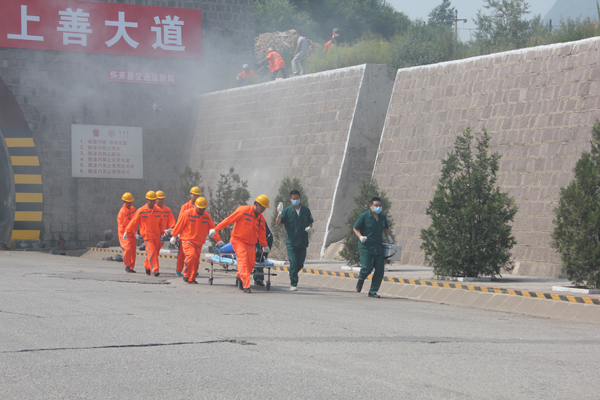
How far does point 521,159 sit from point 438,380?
11.8 metres

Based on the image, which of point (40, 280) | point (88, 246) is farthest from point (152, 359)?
point (88, 246)

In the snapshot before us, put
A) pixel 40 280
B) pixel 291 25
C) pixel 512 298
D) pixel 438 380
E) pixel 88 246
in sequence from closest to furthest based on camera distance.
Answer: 1. pixel 438 380
2. pixel 512 298
3. pixel 40 280
4. pixel 88 246
5. pixel 291 25

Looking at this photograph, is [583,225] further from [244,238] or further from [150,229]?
[150,229]

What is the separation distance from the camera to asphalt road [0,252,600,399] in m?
5.72

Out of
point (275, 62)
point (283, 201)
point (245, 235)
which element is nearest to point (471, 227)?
point (245, 235)

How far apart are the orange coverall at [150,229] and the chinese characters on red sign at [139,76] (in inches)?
578

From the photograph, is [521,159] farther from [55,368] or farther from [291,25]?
[291,25]

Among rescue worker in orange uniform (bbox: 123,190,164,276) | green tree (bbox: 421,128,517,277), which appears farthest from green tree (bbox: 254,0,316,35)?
green tree (bbox: 421,128,517,277)

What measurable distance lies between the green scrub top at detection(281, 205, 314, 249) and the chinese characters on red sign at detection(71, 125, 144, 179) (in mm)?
18236

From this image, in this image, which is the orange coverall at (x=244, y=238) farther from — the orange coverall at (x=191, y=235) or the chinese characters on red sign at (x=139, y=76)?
the chinese characters on red sign at (x=139, y=76)

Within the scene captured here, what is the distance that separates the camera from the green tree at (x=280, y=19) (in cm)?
6850

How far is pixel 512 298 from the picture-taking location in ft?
39.3

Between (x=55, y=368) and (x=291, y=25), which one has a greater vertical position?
(x=291, y=25)

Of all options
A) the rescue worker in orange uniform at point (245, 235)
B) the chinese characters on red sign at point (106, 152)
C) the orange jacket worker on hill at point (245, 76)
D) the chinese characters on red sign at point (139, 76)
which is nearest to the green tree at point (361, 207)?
the rescue worker in orange uniform at point (245, 235)
